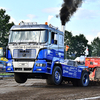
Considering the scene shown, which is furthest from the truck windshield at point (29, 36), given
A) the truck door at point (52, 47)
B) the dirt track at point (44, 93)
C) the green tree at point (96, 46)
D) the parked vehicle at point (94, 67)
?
the green tree at point (96, 46)

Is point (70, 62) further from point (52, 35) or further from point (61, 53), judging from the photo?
point (52, 35)

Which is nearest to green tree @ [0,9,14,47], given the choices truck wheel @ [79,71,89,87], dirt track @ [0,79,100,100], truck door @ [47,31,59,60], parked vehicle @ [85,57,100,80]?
parked vehicle @ [85,57,100,80]

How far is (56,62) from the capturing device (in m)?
14.5

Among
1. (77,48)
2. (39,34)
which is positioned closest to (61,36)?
(39,34)

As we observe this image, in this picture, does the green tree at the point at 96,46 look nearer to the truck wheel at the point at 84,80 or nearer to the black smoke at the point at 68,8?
the black smoke at the point at 68,8

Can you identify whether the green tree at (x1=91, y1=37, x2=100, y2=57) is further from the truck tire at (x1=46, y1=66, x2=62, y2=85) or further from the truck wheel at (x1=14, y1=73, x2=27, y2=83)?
the truck tire at (x1=46, y1=66, x2=62, y2=85)

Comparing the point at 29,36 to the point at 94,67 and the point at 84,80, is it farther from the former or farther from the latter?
the point at 94,67

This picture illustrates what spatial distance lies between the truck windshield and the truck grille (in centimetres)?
54

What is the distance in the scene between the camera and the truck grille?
45.4 ft

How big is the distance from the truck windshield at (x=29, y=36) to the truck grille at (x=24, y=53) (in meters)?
0.54

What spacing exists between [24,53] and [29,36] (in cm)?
94

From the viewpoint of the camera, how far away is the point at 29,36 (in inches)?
555

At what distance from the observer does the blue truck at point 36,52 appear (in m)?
13.7

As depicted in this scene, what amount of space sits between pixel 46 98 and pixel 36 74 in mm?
5165
